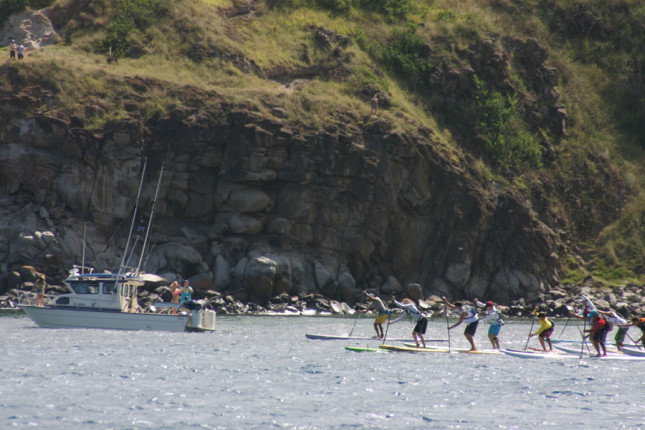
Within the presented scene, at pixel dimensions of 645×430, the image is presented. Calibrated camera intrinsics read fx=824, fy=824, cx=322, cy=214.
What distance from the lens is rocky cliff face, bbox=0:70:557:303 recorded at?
195 feet

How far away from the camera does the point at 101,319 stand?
3994 cm

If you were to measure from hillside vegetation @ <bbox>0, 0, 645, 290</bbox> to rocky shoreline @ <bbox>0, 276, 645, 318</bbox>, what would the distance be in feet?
17.4

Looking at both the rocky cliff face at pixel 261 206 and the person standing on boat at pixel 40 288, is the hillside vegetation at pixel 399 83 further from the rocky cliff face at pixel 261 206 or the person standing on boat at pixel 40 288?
the person standing on boat at pixel 40 288

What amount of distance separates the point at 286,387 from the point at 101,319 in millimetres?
18979

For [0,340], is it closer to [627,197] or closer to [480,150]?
[480,150]

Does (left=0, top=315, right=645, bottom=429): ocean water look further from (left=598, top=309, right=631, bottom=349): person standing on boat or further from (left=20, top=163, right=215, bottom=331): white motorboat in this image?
(left=20, top=163, right=215, bottom=331): white motorboat

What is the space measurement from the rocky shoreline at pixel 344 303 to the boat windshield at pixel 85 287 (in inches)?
370

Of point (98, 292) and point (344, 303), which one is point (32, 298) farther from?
point (344, 303)

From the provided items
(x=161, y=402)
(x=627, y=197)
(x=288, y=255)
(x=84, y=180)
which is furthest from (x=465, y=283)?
(x=161, y=402)

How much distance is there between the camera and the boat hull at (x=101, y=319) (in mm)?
39469

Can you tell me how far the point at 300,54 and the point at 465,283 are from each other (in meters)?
27.6

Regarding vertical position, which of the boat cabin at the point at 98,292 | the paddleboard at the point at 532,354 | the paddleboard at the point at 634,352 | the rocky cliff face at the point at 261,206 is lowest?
the paddleboard at the point at 532,354

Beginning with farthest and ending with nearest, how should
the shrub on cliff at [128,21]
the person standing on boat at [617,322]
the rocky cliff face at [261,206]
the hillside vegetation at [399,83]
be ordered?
1. the shrub on cliff at [128,21]
2. the hillside vegetation at [399,83]
3. the rocky cliff face at [261,206]
4. the person standing on boat at [617,322]

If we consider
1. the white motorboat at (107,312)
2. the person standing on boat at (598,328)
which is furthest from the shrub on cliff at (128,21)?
the person standing on boat at (598,328)
